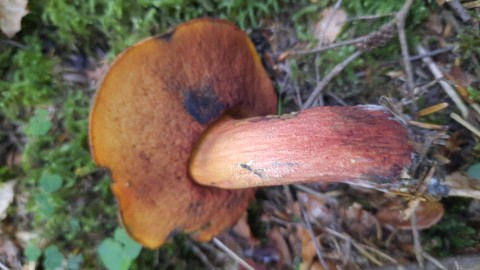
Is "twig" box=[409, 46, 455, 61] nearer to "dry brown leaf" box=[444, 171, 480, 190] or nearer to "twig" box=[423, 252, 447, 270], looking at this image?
"dry brown leaf" box=[444, 171, 480, 190]

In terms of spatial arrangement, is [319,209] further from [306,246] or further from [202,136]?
Result: [202,136]

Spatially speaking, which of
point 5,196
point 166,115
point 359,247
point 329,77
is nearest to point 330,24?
point 329,77

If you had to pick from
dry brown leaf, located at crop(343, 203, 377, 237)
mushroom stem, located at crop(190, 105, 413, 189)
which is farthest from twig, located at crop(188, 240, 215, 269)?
dry brown leaf, located at crop(343, 203, 377, 237)

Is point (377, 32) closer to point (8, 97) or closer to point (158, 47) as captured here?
point (158, 47)

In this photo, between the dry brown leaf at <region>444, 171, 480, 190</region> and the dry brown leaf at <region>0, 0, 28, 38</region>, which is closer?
the dry brown leaf at <region>444, 171, 480, 190</region>

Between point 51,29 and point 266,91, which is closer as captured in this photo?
point 266,91

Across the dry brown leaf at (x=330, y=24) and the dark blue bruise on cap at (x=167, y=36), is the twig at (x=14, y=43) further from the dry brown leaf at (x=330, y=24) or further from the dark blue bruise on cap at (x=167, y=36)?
the dry brown leaf at (x=330, y=24)

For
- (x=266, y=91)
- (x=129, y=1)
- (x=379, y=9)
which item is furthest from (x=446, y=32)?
(x=129, y=1)
